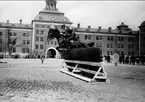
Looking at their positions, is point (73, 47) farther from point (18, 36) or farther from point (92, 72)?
point (18, 36)

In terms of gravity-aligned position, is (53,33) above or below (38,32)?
below

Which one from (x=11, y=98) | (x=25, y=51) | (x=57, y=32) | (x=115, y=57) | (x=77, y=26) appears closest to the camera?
(x=11, y=98)

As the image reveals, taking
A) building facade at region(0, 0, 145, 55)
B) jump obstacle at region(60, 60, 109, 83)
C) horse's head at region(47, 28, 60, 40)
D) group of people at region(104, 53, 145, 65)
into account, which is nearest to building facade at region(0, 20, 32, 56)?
building facade at region(0, 0, 145, 55)

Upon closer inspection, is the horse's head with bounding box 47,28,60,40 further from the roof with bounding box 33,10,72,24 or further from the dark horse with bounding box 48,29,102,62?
the roof with bounding box 33,10,72,24

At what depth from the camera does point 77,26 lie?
234ft

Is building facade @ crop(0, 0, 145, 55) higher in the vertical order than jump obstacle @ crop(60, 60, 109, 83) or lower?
higher

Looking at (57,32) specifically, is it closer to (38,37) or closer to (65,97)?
(65,97)

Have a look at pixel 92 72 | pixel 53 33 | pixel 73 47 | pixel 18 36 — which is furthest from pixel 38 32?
pixel 92 72

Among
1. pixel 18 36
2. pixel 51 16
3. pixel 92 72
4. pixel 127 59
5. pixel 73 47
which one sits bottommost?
pixel 127 59

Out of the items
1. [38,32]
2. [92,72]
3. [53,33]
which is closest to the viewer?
[92,72]

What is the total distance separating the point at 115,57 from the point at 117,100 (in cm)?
2122

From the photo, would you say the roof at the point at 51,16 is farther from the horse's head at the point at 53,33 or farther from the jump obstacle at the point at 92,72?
the jump obstacle at the point at 92,72

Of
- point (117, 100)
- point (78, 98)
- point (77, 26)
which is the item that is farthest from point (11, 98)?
point (77, 26)

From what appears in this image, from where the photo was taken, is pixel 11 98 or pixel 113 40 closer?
pixel 11 98
